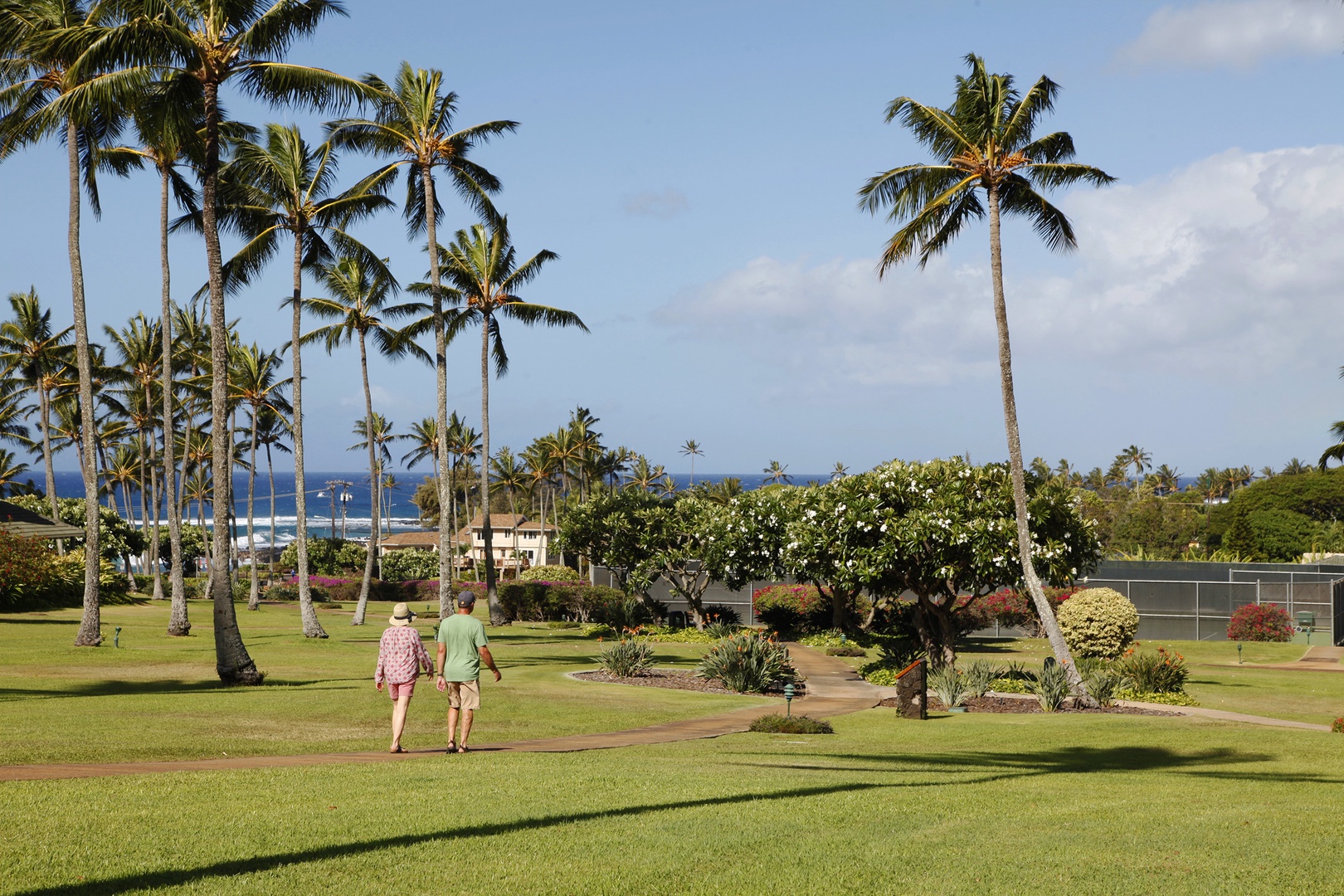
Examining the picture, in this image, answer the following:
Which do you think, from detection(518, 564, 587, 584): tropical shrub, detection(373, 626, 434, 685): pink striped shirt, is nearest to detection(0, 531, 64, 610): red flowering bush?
detection(518, 564, 587, 584): tropical shrub

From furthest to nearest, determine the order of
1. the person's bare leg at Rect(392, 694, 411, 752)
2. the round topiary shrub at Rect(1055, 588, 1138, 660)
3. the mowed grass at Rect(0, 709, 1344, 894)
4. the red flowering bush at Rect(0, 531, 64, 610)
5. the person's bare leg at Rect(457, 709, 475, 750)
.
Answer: the red flowering bush at Rect(0, 531, 64, 610) → the round topiary shrub at Rect(1055, 588, 1138, 660) → the person's bare leg at Rect(457, 709, 475, 750) → the person's bare leg at Rect(392, 694, 411, 752) → the mowed grass at Rect(0, 709, 1344, 894)

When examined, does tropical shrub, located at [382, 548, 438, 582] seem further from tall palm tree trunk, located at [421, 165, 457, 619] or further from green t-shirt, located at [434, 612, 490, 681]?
green t-shirt, located at [434, 612, 490, 681]

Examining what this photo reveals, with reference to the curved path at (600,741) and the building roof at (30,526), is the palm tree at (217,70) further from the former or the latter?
the building roof at (30,526)

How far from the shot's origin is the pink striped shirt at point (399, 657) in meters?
12.6

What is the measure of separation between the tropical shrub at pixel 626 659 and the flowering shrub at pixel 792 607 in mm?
13791

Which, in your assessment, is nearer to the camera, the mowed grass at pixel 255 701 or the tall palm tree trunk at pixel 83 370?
the mowed grass at pixel 255 701

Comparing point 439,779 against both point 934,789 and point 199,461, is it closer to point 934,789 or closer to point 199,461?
point 934,789

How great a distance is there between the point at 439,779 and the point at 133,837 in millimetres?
3250

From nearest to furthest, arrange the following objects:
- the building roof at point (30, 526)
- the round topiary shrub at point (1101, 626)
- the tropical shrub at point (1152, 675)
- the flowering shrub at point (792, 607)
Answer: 1. the tropical shrub at point (1152, 675)
2. the round topiary shrub at point (1101, 626)
3. the flowering shrub at point (792, 607)
4. the building roof at point (30, 526)

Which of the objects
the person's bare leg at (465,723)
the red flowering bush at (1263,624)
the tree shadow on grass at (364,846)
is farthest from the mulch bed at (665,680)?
the red flowering bush at (1263,624)

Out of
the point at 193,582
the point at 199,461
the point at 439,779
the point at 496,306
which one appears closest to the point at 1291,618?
the point at 496,306

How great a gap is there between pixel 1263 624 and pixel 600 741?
1253 inches

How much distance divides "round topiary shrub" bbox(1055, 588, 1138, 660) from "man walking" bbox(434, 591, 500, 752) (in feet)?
69.0

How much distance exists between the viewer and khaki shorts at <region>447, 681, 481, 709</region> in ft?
41.5
